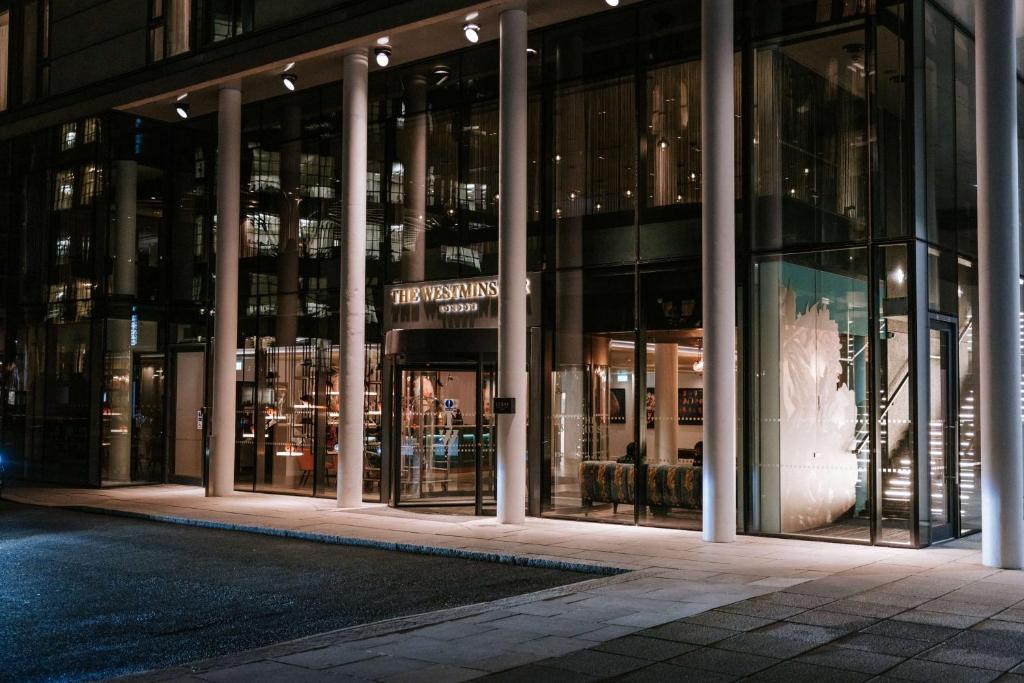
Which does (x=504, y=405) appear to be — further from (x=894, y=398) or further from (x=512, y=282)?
(x=894, y=398)

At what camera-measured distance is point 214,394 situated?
781 inches

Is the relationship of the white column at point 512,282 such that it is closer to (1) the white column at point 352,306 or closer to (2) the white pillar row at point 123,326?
(1) the white column at point 352,306

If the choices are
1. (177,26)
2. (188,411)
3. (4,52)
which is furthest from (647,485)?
(4,52)

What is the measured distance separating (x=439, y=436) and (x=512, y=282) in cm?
367

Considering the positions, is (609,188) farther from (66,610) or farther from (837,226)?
(66,610)

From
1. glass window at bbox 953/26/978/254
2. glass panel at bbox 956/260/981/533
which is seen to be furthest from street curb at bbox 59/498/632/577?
glass window at bbox 953/26/978/254

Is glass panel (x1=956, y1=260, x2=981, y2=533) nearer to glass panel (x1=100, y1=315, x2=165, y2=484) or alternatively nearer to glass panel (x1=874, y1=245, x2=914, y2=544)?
glass panel (x1=874, y1=245, x2=914, y2=544)

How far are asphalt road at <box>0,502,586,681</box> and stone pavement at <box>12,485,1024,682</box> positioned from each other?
751 millimetres

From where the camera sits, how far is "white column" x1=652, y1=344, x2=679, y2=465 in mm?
15250

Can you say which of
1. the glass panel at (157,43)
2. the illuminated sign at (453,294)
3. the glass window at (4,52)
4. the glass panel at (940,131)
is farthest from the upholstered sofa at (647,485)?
the glass window at (4,52)

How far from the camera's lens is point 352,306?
57.9ft

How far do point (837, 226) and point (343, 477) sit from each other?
905 cm

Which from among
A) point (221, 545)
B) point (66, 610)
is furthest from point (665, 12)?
point (66, 610)

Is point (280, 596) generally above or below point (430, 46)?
below
